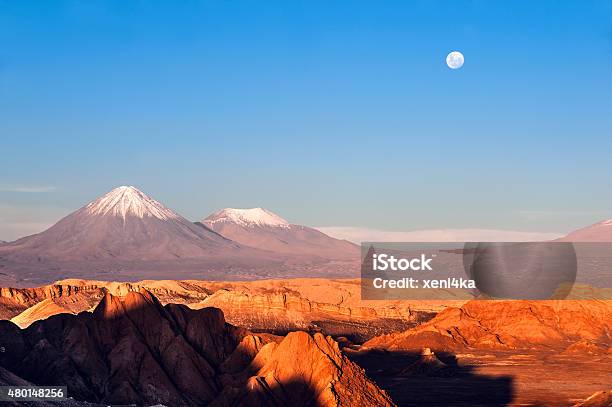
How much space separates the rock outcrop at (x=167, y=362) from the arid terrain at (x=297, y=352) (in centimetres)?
9

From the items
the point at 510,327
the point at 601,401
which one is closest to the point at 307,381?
the point at 601,401

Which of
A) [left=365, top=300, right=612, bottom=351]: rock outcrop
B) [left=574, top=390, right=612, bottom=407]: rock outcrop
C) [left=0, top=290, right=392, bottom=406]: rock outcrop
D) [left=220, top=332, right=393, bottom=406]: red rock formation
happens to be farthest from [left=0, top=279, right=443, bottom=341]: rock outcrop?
[left=574, top=390, right=612, bottom=407]: rock outcrop

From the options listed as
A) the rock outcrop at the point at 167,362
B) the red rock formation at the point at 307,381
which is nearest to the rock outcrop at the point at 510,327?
the rock outcrop at the point at 167,362

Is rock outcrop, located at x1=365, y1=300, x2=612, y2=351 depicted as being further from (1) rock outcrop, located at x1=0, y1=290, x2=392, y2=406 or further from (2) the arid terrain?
(1) rock outcrop, located at x1=0, y1=290, x2=392, y2=406

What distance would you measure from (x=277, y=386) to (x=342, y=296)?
351ft

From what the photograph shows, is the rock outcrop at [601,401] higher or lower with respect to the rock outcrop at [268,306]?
lower

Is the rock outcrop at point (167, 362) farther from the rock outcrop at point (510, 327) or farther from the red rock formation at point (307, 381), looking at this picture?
the rock outcrop at point (510, 327)

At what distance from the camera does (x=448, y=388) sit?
275 feet

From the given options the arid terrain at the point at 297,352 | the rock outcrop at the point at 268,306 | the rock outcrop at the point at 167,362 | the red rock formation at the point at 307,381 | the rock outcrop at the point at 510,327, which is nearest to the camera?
the red rock formation at the point at 307,381

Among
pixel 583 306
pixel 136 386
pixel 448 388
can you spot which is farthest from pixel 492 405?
pixel 583 306

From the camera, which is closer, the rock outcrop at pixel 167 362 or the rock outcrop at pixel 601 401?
the rock outcrop at pixel 167 362

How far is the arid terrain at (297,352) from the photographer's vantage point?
6038cm

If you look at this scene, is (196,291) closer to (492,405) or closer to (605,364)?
Answer: (605,364)

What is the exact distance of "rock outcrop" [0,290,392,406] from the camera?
5788 centimetres
